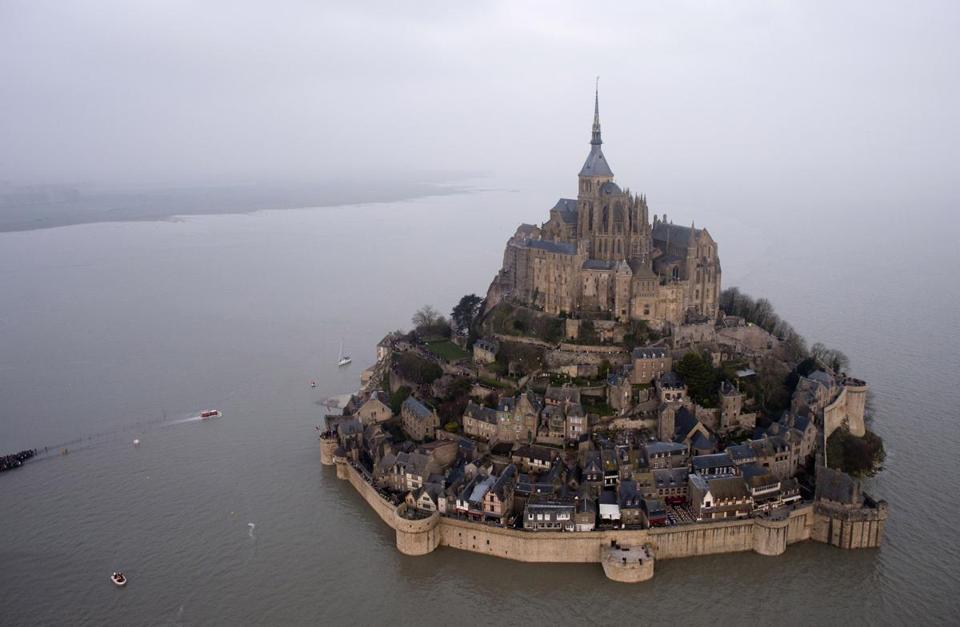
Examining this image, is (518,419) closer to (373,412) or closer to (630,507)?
(630,507)

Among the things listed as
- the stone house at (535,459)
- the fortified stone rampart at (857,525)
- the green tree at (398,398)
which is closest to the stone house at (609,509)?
the stone house at (535,459)

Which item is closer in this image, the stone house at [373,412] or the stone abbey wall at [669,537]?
the stone abbey wall at [669,537]

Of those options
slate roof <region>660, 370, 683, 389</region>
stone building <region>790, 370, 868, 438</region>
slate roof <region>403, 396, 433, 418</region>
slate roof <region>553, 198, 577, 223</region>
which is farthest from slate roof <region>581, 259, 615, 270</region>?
slate roof <region>403, 396, 433, 418</region>

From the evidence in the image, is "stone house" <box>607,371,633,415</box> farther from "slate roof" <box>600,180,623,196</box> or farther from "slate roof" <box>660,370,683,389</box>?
"slate roof" <box>600,180,623,196</box>

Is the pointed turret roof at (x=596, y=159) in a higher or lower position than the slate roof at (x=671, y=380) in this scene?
higher

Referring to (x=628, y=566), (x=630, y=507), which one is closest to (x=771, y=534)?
(x=630, y=507)

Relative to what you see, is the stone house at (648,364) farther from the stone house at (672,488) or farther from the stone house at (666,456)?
the stone house at (672,488)
